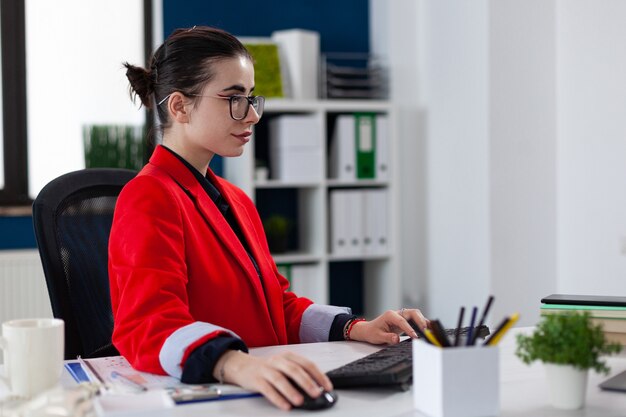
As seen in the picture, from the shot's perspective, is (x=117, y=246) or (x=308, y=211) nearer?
(x=117, y=246)

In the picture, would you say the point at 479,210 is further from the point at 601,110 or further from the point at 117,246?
the point at 117,246

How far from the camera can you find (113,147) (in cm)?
386

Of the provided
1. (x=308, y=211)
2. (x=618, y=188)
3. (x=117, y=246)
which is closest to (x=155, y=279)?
(x=117, y=246)


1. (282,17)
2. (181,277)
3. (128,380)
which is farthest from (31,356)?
(282,17)

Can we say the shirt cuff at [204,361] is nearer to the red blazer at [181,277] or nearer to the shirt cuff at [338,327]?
the red blazer at [181,277]

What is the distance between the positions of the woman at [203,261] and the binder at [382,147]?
82.3 inches

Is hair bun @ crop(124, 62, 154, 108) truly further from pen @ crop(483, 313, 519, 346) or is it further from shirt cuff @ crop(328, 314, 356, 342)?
pen @ crop(483, 313, 519, 346)

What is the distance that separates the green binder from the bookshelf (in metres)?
0.03

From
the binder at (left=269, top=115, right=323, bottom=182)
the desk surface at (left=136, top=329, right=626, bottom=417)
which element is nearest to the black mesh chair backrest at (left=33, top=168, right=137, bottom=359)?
the desk surface at (left=136, top=329, right=626, bottom=417)

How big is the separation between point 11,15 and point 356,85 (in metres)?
1.60

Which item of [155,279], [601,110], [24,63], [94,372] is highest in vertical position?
[24,63]

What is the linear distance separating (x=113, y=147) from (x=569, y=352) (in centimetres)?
306

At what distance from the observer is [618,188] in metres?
3.27

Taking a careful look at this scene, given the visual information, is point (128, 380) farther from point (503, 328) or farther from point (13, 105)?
point (13, 105)
